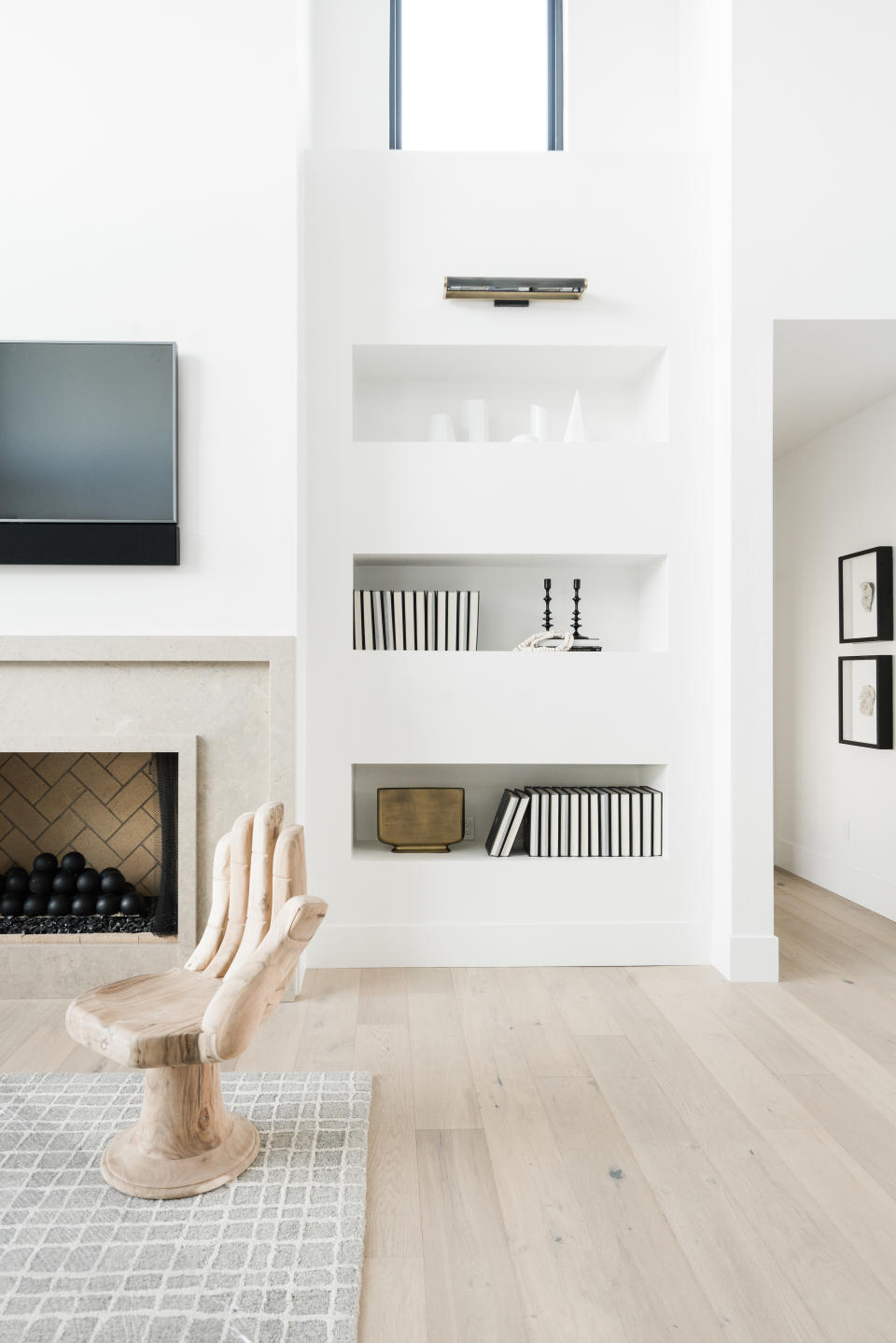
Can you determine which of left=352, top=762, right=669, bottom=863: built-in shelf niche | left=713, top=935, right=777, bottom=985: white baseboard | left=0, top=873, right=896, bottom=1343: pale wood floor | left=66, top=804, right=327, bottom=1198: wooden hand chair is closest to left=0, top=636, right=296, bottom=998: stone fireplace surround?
left=0, top=873, right=896, bottom=1343: pale wood floor

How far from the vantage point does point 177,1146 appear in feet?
5.82

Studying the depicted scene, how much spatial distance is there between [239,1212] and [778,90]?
12.2 feet

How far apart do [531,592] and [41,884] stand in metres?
2.15

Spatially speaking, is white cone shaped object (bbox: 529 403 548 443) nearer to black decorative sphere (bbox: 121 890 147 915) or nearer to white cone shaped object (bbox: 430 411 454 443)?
white cone shaped object (bbox: 430 411 454 443)

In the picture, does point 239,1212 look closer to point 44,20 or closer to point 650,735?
point 650,735

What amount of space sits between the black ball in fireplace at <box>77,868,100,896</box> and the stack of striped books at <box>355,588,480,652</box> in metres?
1.24

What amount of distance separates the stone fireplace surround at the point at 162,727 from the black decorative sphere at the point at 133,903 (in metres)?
0.12

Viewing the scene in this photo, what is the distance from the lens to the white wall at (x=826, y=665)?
395cm

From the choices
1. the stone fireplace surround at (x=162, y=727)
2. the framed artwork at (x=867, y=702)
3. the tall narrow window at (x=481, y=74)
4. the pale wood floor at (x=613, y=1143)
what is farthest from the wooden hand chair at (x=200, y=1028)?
the tall narrow window at (x=481, y=74)

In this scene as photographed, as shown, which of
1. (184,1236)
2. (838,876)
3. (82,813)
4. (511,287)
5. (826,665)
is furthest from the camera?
(826,665)

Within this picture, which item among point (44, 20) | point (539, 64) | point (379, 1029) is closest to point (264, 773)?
point (379, 1029)

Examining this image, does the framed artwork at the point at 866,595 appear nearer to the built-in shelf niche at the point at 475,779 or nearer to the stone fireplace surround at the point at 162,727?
the built-in shelf niche at the point at 475,779

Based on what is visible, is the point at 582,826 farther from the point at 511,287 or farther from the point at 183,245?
the point at 183,245

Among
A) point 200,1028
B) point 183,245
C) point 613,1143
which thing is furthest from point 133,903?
point 183,245
